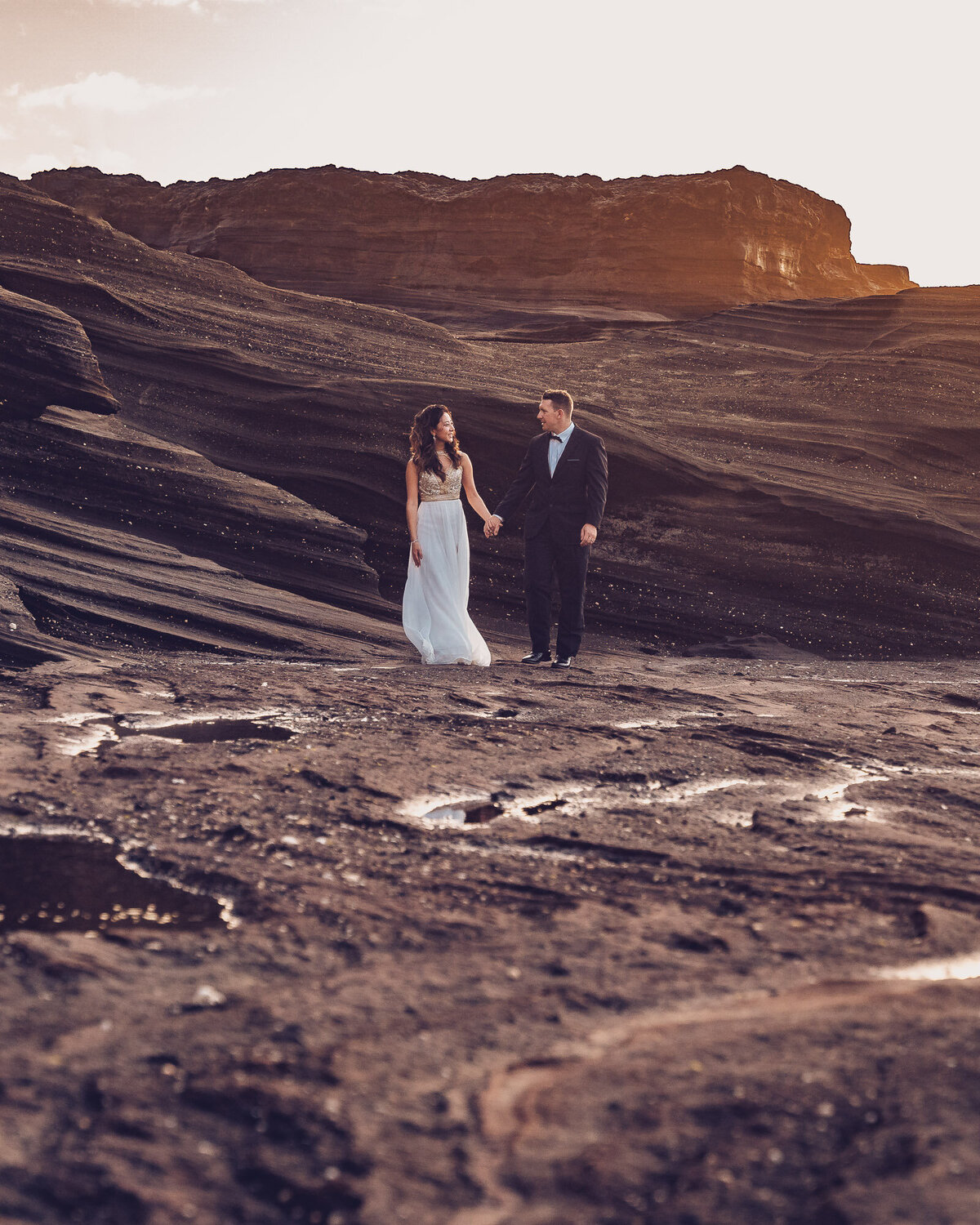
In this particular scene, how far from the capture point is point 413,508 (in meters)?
8.12

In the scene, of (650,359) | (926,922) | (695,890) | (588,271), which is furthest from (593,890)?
(588,271)

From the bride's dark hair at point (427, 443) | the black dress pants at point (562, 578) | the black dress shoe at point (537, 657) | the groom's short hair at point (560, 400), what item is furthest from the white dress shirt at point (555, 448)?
the black dress shoe at point (537, 657)

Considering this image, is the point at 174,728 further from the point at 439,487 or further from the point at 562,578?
the point at 562,578

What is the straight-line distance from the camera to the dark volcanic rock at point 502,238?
33.4m

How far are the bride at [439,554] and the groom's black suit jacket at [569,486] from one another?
41 cm

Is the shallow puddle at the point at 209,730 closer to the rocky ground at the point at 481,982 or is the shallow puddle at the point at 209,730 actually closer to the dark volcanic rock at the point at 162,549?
the rocky ground at the point at 481,982

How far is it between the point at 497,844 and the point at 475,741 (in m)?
1.62

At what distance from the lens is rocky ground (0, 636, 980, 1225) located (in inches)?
78.7

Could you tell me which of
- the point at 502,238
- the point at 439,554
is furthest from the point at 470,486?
the point at 502,238

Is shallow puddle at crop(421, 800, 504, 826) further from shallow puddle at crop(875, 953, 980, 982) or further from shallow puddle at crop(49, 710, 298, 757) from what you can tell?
shallow puddle at crop(875, 953, 980, 982)

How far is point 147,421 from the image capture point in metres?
11.9

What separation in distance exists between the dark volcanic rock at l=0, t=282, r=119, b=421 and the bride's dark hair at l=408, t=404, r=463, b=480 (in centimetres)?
454

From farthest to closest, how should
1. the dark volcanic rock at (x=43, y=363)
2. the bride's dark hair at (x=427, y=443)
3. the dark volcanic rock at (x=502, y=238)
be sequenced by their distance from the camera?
the dark volcanic rock at (x=502, y=238) → the dark volcanic rock at (x=43, y=363) → the bride's dark hair at (x=427, y=443)

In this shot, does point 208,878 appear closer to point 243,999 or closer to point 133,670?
point 243,999
